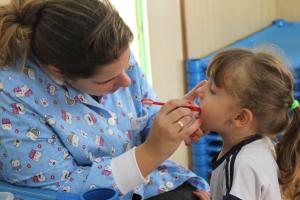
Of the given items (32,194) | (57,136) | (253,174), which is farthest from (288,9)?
(32,194)

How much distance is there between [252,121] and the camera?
1.07 m

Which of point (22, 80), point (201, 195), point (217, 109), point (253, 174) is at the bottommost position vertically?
point (201, 195)

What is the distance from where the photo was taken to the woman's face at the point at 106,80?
1.04 metres

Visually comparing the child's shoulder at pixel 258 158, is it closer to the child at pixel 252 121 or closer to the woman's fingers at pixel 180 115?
the child at pixel 252 121

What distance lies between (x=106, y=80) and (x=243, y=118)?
0.35 m

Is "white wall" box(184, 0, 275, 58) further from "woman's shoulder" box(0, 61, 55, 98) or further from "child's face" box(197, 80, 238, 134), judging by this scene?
"woman's shoulder" box(0, 61, 55, 98)

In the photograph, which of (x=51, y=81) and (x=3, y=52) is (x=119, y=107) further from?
(x=3, y=52)

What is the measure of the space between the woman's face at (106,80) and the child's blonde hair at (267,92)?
231mm

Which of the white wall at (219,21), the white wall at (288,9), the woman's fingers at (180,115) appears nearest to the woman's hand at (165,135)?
the woman's fingers at (180,115)

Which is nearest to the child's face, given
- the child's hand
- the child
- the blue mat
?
the child

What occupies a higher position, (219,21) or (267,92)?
(267,92)

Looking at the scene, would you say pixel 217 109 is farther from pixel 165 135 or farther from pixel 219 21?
pixel 219 21

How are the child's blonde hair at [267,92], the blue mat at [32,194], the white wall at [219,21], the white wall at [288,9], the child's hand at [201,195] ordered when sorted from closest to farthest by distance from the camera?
the blue mat at [32,194] < the child's blonde hair at [267,92] < the child's hand at [201,195] < the white wall at [219,21] < the white wall at [288,9]

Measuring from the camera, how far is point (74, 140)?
3.49 feet
